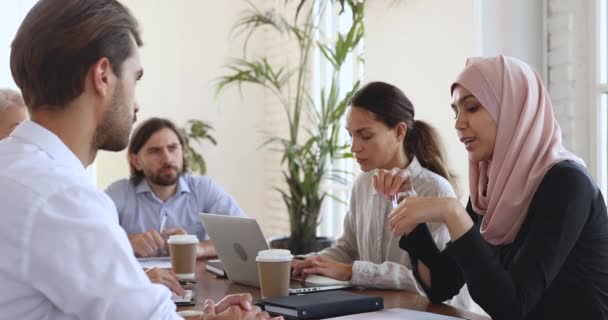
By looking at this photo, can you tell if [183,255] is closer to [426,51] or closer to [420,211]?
[420,211]

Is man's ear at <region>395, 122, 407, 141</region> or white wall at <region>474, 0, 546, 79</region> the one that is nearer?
man's ear at <region>395, 122, 407, 141</region>

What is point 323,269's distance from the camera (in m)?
2.12

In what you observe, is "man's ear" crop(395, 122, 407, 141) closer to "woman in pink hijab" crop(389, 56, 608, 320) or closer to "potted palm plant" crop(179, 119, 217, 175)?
"woman in pink hijab" crop(389, 56, 608, 320)

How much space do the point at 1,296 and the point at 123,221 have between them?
2.30 metres

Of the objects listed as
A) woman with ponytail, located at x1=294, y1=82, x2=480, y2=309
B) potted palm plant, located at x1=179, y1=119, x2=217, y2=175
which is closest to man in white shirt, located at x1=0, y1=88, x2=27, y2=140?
woman with ponytail, located at x1=294, y1=82, x2=480, y2=309

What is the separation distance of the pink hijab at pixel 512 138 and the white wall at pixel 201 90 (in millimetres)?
3661

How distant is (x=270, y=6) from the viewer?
550 centimetres

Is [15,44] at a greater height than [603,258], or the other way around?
[15,44]

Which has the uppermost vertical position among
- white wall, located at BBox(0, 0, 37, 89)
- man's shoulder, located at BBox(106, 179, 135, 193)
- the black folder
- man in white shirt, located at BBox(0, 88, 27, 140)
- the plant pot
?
white wall, located at BBox(0, 0, 37, 89)

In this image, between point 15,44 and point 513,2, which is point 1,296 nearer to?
point 15,44

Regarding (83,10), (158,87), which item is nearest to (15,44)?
(83,10)

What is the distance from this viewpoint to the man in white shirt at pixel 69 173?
1.04m

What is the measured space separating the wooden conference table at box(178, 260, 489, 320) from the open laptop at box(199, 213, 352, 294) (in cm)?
4

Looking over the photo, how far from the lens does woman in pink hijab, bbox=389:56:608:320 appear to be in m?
1.64
